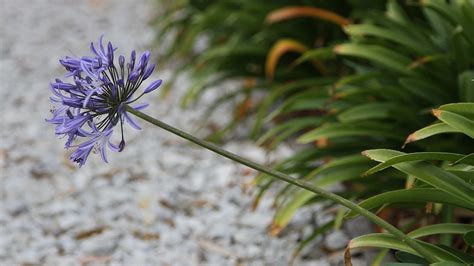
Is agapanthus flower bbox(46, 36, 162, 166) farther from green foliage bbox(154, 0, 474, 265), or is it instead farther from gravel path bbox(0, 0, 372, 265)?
gravel path bbox(0, 0, 372, 265)

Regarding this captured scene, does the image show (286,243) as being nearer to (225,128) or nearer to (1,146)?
(225,128)

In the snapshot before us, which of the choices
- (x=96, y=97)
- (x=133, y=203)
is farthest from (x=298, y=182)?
(x=133, y=203)

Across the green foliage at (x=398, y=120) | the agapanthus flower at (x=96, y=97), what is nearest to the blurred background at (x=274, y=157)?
the green foliage at (x=398, y=120)

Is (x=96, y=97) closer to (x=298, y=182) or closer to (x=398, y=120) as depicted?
(x=298, y=182)

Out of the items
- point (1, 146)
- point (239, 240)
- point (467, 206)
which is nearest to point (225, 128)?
point (239, 240)

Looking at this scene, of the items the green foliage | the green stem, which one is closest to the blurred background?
the green foliage
